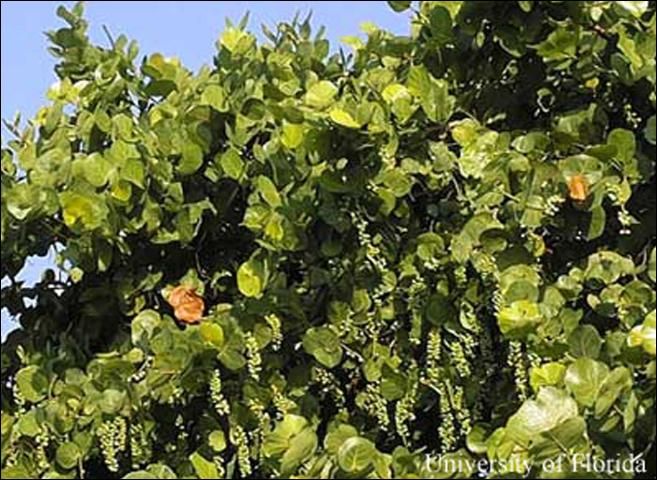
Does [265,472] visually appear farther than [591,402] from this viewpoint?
Yes

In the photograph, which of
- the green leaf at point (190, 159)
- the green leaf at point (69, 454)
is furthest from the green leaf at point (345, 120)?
the green leaf at point (69, 454)

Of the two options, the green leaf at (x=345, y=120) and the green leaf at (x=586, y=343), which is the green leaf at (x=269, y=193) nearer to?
the green leaf at (x=345, y=120)

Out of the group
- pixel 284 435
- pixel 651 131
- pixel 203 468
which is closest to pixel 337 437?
pixel 284 435

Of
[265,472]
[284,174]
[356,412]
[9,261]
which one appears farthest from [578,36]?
[9,261]

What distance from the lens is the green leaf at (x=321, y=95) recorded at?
2.05m

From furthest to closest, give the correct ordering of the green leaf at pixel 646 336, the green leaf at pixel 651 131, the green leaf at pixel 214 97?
the green leaf at pixel 214 97 → the green leaf at pixel 651 131 → the green leaf at pixel 646 336

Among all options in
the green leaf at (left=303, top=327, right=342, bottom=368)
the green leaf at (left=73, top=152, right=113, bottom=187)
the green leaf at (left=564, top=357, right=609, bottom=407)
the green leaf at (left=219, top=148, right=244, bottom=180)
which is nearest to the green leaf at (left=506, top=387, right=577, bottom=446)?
the green leaf at (left=564, top=357, right=609, bottom=407)

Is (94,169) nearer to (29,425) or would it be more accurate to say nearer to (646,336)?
(29,425)

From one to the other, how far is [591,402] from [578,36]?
1.88 feet

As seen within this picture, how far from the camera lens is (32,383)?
1.95m

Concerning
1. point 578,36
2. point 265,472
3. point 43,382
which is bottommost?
point 265,472

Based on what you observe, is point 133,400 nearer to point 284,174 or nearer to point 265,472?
point 265,472

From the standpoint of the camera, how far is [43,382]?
6.39ft

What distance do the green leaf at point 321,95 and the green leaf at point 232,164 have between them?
0.45 feet
